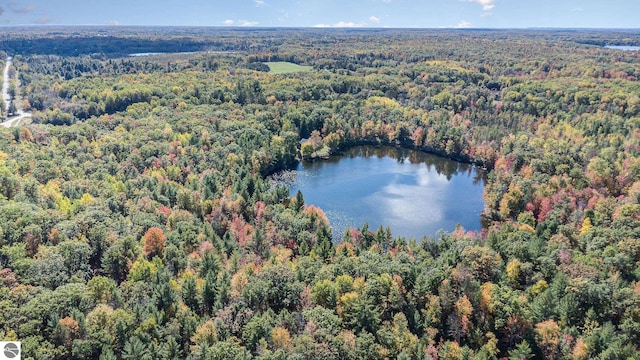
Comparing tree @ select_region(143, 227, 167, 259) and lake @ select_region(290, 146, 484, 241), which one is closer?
tree @ select_region(143, 227, 167, 259)

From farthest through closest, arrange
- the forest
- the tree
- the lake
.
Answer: the lake → the tree → the forest

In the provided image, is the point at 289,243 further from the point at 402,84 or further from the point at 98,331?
the point at 402,84

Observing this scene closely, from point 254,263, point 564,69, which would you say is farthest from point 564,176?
point 564,69

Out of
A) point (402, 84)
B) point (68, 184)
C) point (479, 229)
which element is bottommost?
point (479, 229)

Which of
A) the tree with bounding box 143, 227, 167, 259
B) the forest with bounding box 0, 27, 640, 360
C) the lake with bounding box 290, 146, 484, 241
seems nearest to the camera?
the forest with bounding box 0, 27, 640, 360

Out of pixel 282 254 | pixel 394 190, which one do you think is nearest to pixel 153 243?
pixel 282 254

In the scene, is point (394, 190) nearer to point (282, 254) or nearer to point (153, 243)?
point (282, 254)

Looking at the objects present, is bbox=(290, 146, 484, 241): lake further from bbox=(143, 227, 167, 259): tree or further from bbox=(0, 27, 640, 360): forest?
bbox=(143, 227, 167, 259): tree

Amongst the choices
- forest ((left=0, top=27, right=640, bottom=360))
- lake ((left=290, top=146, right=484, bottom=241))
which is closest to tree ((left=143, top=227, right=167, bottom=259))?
forest ((left=0, top=27, right=640, bottom=360))
